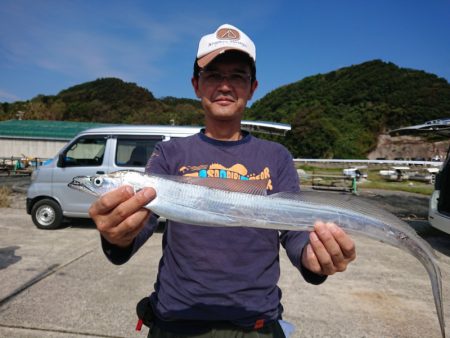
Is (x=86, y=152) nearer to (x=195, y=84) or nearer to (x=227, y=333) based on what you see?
(x=195, y=84)

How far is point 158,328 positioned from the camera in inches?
66.8

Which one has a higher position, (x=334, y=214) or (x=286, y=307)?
(x=334, y=214)

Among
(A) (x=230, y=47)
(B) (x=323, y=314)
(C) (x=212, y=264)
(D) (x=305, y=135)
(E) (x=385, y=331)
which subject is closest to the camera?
(C) (x=212, y=264)

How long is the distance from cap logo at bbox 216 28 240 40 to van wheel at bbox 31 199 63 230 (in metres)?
6.81

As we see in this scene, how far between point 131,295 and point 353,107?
7040cm

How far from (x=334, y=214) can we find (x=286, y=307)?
291cm

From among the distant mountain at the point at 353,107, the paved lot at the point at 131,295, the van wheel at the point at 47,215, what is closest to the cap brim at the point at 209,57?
the paved lot at the point at 131,295

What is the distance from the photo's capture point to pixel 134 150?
277 inches

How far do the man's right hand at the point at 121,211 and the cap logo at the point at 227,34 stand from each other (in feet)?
3.62

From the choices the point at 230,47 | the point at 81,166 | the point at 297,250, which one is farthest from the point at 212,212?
the point at 81,166

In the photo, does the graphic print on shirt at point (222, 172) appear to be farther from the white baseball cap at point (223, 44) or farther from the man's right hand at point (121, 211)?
the white baseball cap at point (223, 44)

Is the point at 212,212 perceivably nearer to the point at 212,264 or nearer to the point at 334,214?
the point at 212,264

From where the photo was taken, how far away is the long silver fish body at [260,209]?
1.40 m

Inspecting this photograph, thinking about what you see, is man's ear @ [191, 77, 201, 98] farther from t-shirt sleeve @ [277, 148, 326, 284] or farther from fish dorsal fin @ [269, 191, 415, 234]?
fish dorsal fin @ [269, 191, 415, 234]
